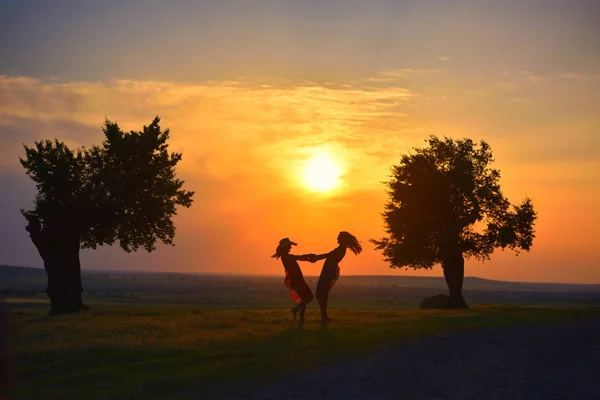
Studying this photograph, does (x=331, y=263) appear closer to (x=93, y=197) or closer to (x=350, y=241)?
(x=350, y=241)

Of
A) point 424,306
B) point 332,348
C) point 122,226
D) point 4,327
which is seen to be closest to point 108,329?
point 332,348

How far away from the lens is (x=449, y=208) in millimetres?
54812

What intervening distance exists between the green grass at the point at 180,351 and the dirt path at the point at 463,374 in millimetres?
1313

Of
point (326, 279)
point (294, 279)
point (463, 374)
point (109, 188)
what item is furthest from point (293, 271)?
point (109, 188)

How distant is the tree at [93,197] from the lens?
46.8 meters

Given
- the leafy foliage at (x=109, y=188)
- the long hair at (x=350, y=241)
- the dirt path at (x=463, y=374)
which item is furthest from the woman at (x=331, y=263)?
the leafy foliage at (x=109, y=188)

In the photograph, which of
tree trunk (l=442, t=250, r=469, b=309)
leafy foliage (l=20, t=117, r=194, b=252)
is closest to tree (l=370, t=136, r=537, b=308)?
tree trunk (l=442, t=250, r=469, b=309)

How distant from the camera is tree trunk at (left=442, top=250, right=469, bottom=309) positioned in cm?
5431

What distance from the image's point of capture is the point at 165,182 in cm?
4909

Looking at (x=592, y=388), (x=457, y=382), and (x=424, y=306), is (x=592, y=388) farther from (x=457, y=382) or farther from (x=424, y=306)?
(x=424, y=306)

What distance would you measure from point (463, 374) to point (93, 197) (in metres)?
35.2

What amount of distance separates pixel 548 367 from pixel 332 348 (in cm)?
690

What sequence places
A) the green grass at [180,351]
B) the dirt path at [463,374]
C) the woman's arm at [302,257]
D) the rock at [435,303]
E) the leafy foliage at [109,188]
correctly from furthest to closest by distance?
the rock at [435,303]
the leafy foliage at [109,188]
the woman's arm at [302,257]
the green grass at [180,351]
the dirt path at [463,374]

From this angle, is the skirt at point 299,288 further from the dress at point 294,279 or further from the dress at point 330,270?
the dress at point 330,270
